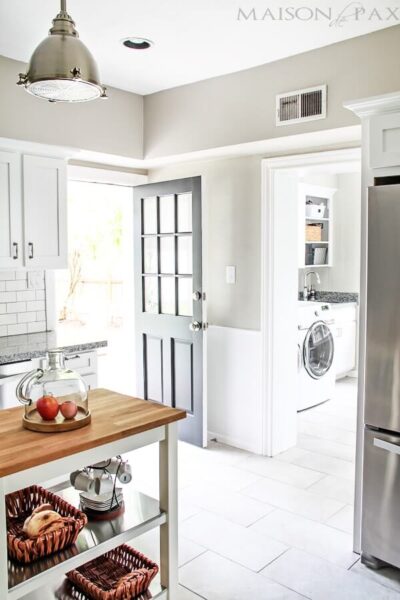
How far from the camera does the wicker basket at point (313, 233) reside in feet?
19.7

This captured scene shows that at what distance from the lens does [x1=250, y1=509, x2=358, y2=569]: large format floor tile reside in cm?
272

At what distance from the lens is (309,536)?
114 inches

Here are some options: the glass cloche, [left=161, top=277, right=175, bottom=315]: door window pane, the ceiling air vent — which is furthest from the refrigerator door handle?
[left=161, top=277, right=175, bottom=315]: door window pane

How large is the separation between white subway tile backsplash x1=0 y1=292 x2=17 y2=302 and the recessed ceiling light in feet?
5.97

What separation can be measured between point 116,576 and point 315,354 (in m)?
3.43

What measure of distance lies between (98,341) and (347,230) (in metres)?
3.79

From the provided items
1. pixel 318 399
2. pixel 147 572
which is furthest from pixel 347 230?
pixel 147 572

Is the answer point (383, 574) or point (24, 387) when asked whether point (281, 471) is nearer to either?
point (383, 574)

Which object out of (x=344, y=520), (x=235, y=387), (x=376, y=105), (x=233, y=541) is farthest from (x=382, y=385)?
(x=235, y=387)

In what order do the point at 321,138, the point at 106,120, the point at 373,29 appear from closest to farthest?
the point at 373,29 < the point at 321,138 < the point at 106,120

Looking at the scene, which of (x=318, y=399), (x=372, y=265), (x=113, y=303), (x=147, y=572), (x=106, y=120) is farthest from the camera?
(x=113, y=303)

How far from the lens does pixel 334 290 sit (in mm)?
6445

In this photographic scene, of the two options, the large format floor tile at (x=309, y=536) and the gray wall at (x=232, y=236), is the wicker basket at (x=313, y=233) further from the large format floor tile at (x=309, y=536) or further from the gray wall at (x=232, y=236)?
the large format floor tile at (x=309, y=536)

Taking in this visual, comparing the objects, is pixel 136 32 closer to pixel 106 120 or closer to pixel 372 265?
pixel 106 120
